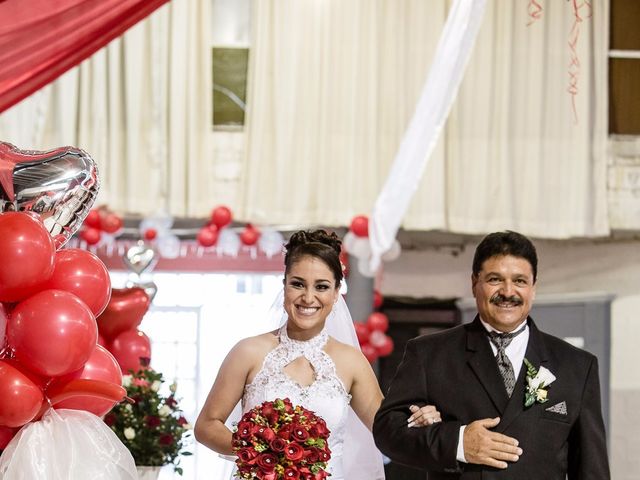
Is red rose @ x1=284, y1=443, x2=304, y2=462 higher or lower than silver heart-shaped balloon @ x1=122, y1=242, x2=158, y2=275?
lower

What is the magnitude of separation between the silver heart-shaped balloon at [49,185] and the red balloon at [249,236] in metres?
4.32

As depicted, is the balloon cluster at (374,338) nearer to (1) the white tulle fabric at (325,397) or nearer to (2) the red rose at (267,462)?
(1) the white tulle fabric at (325,397)

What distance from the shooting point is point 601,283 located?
9211mm

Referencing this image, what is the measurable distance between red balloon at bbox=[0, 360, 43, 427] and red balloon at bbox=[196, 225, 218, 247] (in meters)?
4.59

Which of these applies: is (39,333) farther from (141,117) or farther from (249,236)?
(141,117)

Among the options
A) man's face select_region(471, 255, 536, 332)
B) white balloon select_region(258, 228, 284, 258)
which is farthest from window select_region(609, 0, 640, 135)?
man's face select_region(471, 255, 536, 332)

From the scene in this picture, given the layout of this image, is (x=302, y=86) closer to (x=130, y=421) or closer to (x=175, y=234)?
(x=175, y=234)

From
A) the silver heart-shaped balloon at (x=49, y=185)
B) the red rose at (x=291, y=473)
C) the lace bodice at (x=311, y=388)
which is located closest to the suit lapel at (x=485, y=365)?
the red rose at (x=291, y=473)

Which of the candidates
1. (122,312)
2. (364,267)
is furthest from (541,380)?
(364,267)

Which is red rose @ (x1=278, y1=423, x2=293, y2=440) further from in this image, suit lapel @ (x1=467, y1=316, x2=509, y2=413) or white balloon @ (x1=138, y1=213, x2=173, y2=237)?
white balloon @ (x1=138, y1=213, x2=173, y2=237)

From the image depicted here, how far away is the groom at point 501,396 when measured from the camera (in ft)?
10.6

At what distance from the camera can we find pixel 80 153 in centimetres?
415

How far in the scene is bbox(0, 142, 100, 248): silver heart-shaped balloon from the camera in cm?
401

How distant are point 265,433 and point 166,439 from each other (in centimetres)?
258
